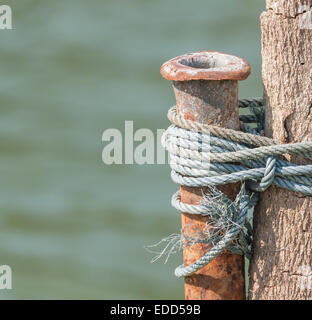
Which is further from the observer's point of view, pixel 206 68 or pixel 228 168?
pixel 206 68

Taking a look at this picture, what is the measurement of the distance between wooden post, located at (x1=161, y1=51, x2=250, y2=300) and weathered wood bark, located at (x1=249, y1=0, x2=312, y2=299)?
78 mm

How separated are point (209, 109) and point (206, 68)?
16 cm

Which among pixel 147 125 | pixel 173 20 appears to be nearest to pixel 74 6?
pixel 173 20

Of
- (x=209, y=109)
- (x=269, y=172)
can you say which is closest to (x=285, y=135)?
(x=269, y=172)

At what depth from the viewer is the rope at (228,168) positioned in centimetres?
183

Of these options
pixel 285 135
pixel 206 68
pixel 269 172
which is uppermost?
pixel 206 68

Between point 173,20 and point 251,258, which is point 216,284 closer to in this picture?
point 251,258

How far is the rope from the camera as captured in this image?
72.1 inches

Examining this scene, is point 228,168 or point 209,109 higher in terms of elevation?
point 209,109

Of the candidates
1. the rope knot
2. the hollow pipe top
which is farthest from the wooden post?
the rope knot

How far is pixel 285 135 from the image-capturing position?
6.12 ft

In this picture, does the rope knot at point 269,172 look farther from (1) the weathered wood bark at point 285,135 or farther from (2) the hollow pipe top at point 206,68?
(2) the hollow pipe top at point 206,68

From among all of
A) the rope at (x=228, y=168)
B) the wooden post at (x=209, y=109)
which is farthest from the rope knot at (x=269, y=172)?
the wooden post at (x=209, y=109)

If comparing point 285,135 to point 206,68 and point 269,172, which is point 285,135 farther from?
point 206,68
